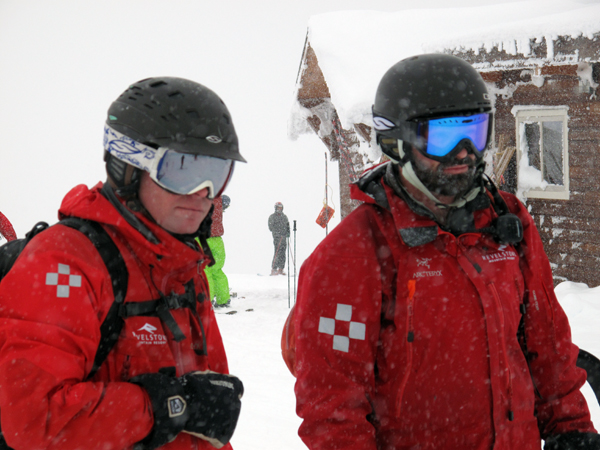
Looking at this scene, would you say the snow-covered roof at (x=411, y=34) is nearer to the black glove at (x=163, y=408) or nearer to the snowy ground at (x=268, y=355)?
the snowy ground at (x=268, y=355)

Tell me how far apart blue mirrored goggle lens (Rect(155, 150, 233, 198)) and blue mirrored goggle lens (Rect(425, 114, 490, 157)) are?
2.48 ft

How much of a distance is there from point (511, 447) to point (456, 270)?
583mm

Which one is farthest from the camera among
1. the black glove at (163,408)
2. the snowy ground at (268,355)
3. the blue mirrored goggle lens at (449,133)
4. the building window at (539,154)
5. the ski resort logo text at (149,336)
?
the building window at (539,154)

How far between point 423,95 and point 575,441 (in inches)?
51.6

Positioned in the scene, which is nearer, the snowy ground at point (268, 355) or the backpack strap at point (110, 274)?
the backpack strap at point (110, 274)

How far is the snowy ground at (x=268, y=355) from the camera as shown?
4211 millimetres

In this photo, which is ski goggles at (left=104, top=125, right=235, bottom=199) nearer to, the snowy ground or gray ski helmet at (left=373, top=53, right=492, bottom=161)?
gray ski helmet at (left=373, top=53, right=492, bottom=161)

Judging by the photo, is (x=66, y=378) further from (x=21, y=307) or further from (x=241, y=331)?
(x=241, y=331)

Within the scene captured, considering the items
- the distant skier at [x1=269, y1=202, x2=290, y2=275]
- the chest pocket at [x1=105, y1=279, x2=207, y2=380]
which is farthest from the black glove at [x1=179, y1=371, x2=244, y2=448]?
the distant skier at [x1=269, y1=202, x2=290, y2=275]

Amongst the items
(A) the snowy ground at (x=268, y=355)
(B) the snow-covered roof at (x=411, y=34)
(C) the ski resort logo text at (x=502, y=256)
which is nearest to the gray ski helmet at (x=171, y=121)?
(C) the ski resort logo text at (x=502, y=256)

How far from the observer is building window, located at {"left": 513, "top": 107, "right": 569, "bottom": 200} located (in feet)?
28.7

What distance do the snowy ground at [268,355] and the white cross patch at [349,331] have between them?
2696 mm

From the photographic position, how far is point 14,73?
192000mm

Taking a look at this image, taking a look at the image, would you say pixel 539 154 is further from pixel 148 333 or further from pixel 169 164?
pixel 148 333
